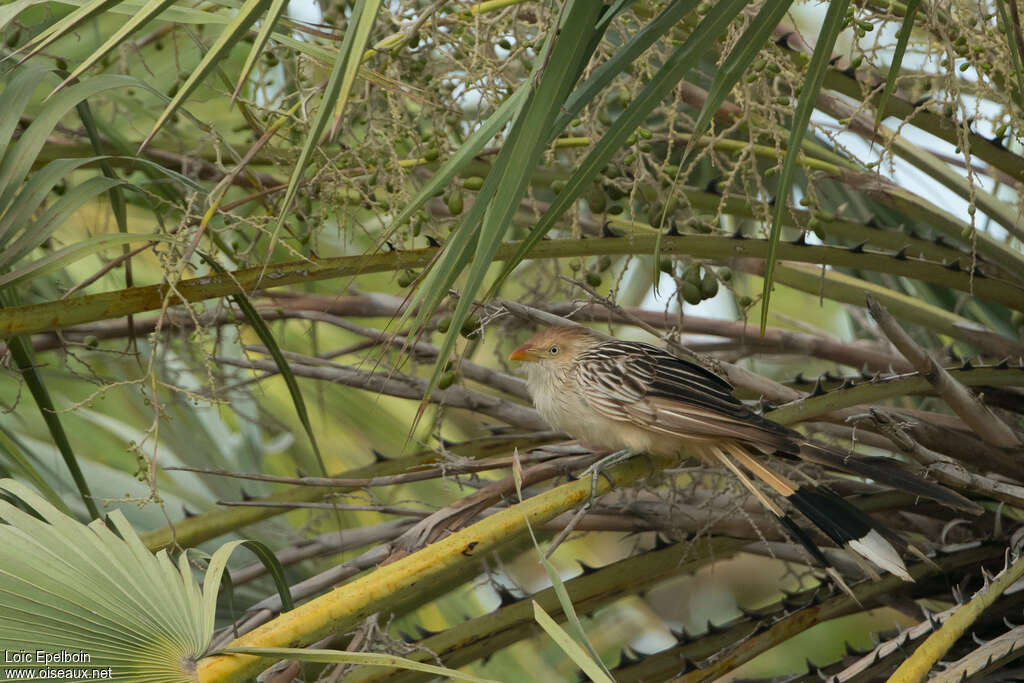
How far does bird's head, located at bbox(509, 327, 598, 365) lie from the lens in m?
2.24

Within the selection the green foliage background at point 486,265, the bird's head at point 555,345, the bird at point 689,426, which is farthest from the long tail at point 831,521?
the bird's head at point 555,345

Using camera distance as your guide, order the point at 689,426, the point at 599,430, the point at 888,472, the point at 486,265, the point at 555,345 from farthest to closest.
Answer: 1. the point at 555,345
2. the point at 599,430
3. the point at 689,426
4. the point at 888,472
5. the point at 486,265

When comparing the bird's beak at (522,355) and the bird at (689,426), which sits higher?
the bird's beak at (522,355)

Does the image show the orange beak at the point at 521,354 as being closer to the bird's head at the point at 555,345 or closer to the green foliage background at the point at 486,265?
the bird's head at the point at 555,345

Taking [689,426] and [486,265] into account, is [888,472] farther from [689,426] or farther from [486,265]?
[486,265]

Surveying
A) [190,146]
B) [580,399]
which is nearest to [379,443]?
[190,146]

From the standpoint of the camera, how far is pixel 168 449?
2828 mm

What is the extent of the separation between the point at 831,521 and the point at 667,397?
378mm

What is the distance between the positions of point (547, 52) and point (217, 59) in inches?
13.5

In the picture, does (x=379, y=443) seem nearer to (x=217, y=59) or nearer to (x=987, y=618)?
(x=987, y=618)

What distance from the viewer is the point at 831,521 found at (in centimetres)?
168

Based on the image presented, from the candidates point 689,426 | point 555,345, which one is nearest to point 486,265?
point 689,426

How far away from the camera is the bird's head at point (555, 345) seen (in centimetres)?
224

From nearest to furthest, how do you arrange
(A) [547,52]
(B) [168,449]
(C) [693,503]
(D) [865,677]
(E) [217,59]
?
(E) [217,59], (A) [547,52], (D) [865,677], (C) [693,503], (B) [168,449]
